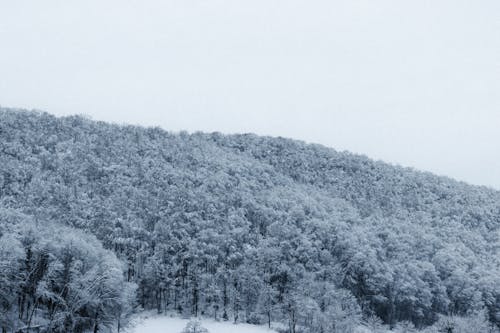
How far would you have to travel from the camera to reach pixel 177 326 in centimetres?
8381

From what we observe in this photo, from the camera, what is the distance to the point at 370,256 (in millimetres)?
105500

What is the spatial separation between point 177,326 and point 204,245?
59.1 ft

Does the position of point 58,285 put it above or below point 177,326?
above

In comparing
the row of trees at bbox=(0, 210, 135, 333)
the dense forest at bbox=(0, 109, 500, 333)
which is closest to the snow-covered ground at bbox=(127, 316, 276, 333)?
the dense forest at bbox=(0, 109, 500, 333)

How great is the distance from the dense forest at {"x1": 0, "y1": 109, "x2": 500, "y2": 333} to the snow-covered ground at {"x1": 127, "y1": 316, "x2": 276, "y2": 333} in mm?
2562

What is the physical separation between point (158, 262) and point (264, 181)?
202 ft

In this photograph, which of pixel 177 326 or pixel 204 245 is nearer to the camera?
pixel 177 326

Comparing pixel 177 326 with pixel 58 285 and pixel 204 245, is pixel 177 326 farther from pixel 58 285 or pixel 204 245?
pixel 58 285

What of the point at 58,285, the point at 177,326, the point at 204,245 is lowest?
the point at 177,326

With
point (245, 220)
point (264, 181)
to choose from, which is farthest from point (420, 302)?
point (264, 181)

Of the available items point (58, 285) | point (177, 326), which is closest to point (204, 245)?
point (177, 326)

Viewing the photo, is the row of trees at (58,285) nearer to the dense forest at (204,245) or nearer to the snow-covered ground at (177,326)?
the dense forest at (204,245)

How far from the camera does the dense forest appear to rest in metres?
61.9

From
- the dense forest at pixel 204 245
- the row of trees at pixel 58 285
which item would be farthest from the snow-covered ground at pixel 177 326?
the row of trees at pixel 58 285
